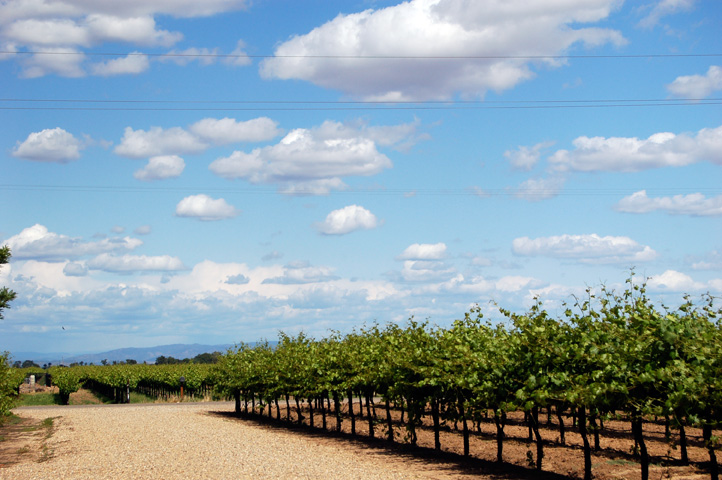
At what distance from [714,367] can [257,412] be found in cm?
2731

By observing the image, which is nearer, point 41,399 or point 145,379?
point 41,399

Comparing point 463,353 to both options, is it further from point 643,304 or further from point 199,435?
point 199,435

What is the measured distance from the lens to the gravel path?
1395 cm

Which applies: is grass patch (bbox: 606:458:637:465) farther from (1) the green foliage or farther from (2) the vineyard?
(1) the green foliage

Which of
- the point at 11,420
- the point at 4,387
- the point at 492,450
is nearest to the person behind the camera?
the point at 492,450

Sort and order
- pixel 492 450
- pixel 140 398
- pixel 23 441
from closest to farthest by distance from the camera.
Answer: pixel 492 450, pixel 23 441, pixel 140 398

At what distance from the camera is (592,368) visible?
463 inches

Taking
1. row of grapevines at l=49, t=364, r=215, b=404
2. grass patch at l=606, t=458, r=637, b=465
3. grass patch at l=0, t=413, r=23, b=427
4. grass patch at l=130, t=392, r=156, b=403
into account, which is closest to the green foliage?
grass patch at l=0, t=413, r=23, b=427

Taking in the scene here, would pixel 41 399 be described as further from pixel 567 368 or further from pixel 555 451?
pixel 567 368

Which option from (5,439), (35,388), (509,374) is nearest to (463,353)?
(509,374)

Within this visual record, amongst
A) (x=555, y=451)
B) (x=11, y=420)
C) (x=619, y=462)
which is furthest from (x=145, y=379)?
(x=619, y=462)

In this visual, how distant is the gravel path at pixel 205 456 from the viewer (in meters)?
14.0

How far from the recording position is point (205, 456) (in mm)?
16703

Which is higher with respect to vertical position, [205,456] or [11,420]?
[205,456]
